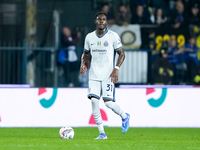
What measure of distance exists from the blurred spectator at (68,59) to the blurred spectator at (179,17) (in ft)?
10.1

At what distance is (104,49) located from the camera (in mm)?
8375

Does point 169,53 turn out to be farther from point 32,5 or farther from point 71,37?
point 32,5

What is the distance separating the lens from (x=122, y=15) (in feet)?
48.2

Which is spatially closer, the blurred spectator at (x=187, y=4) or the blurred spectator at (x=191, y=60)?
the blurred spectator at (x=191, y=60)

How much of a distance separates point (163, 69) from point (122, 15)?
2036mm

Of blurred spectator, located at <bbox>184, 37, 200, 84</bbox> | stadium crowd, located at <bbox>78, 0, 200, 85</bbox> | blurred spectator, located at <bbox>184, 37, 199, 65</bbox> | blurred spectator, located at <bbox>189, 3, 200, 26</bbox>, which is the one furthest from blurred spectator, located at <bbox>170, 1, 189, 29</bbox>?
blurred spectator, located at <bbox>184, 37, 200, 84</bbox>

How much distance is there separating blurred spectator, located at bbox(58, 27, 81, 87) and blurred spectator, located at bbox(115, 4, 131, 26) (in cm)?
148

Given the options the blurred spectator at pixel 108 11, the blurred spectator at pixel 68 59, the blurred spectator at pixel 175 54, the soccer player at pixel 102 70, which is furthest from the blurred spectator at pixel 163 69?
the soccer player at pixel 102 70

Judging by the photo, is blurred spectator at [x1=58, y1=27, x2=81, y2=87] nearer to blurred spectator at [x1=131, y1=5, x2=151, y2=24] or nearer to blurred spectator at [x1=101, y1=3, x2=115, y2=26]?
blurred spectator at [x1=101, y1=3, x2=115, y2=26]

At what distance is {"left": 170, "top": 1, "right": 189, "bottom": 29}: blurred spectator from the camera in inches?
584

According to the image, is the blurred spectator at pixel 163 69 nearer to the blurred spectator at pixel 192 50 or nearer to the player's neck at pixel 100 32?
the blurred spectator at pixel 192 50

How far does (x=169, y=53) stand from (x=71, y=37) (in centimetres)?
285

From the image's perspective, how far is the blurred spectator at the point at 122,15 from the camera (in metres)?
14.7

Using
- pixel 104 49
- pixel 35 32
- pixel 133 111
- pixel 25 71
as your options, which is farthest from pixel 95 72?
pixel 35 32
